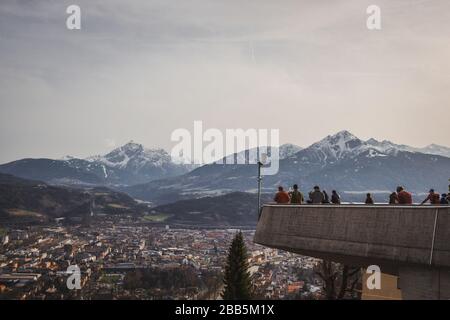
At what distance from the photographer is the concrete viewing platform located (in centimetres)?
1232

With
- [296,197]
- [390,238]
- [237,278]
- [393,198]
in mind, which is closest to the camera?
[390,238]

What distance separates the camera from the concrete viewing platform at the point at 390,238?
1232 centimetres

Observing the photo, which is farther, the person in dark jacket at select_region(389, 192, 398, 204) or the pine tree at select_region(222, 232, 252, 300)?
the pine tree at select_region(222, 232, 252, 300)

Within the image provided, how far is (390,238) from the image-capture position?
43.3ft

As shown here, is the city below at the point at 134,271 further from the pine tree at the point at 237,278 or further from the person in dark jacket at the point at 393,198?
the person in dark jacket at the point at 393,198

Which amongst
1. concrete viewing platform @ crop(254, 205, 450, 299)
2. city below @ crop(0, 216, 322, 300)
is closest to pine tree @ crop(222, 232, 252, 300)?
city below @ crop(0, 216, 322, 300)

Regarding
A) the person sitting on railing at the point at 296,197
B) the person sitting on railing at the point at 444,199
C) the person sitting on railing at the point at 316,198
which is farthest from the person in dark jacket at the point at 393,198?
the person sitting on railing at the point at 296,197

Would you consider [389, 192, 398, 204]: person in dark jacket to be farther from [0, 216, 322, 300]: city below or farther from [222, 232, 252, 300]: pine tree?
[0, 216, 322, 300]: city below

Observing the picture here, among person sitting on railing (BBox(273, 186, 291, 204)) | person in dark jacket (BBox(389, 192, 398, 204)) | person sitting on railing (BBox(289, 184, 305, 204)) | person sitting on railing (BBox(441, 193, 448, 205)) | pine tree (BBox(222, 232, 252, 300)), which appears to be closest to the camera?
person sitting on railing (BBox(441, 193, 448, 205))

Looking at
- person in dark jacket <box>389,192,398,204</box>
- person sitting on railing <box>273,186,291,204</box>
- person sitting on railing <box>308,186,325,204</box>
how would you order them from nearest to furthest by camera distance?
person in dark jacket <box>389,192,398,204</box> → person sitting on railing <box>308,186,325,204</box> → person sitting on railing <box>273,186,291,204</box>

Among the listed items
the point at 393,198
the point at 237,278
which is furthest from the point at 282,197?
the point at 237,278

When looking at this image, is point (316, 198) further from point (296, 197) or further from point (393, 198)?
point (393, 198)

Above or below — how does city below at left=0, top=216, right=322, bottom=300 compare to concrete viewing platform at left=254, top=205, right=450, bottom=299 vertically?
below
